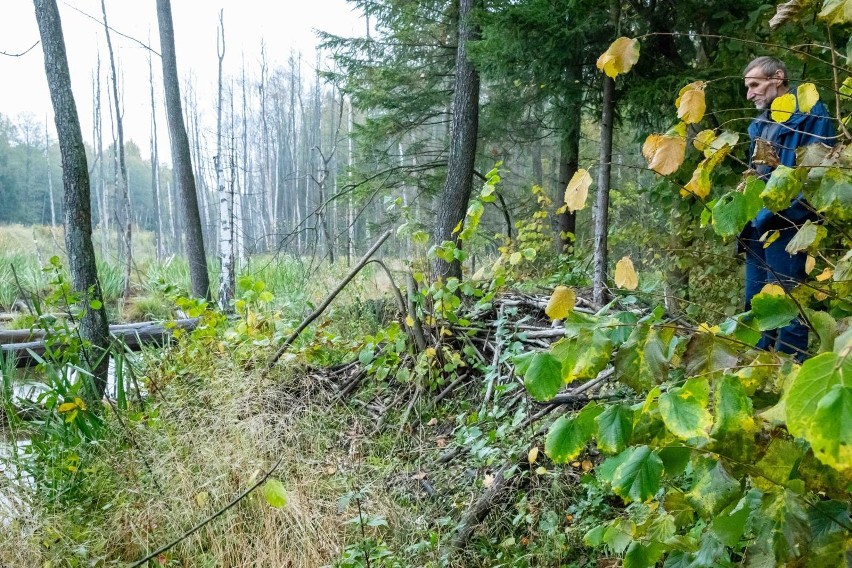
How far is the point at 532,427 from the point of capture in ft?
8.79

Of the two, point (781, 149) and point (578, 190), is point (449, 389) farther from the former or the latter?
point (578, 190)

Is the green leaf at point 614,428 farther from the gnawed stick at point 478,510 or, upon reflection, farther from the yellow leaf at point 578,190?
the gnawed stick at point 478,510

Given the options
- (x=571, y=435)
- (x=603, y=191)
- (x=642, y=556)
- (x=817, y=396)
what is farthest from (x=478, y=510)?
(x=603, y=191)

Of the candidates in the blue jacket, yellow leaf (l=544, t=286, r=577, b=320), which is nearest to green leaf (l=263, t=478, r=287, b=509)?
yellow leaf (l=544, t=286, r=577, b=320)

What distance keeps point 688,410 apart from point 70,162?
494 centimetres

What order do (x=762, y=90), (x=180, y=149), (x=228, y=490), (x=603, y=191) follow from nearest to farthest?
(x=762, y=90) < (x=228, y=490) < (x=603, y=191) < (x=180, y=149)

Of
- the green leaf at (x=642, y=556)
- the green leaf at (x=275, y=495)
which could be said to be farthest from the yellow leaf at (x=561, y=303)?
the green leaf at (x=275, y=495)

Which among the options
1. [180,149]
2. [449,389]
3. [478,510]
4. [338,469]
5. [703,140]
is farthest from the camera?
[180,149]

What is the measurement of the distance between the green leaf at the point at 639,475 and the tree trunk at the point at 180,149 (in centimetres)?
852

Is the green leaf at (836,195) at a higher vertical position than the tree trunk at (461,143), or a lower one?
lower

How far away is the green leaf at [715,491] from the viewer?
85cm

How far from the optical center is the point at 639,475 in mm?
784

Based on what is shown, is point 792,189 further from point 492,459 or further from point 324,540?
point 324,540

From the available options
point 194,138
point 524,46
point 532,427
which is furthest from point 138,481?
point 194,138
